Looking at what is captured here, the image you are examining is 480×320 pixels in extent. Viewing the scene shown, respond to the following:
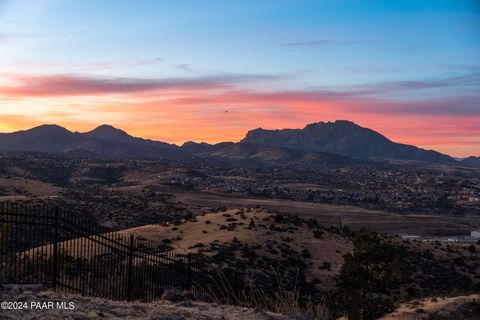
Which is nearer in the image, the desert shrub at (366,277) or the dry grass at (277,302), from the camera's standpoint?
the dry grass at (277,302)

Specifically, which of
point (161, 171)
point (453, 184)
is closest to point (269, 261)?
point (161, 171)

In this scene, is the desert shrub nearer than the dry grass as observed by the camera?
No

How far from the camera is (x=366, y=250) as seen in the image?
19.5 meters

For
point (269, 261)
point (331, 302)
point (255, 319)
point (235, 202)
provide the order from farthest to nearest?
point (235, 202) → point (269, 261) → point (331, 302) → point (255, 319)

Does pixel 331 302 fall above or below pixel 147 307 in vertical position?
below

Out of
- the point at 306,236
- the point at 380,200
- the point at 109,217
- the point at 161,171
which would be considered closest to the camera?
the point at 306,236

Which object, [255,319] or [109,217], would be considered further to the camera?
[109,217]

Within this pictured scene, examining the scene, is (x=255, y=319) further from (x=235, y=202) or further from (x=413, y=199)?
(x=413, y=199)

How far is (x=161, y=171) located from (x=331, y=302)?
5570 inches

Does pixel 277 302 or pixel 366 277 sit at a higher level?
pixel 277 302

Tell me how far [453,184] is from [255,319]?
168 metres

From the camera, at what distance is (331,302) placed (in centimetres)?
1914

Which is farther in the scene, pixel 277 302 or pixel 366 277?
pixel 366 277

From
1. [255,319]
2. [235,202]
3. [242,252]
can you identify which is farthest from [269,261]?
[235,202]
